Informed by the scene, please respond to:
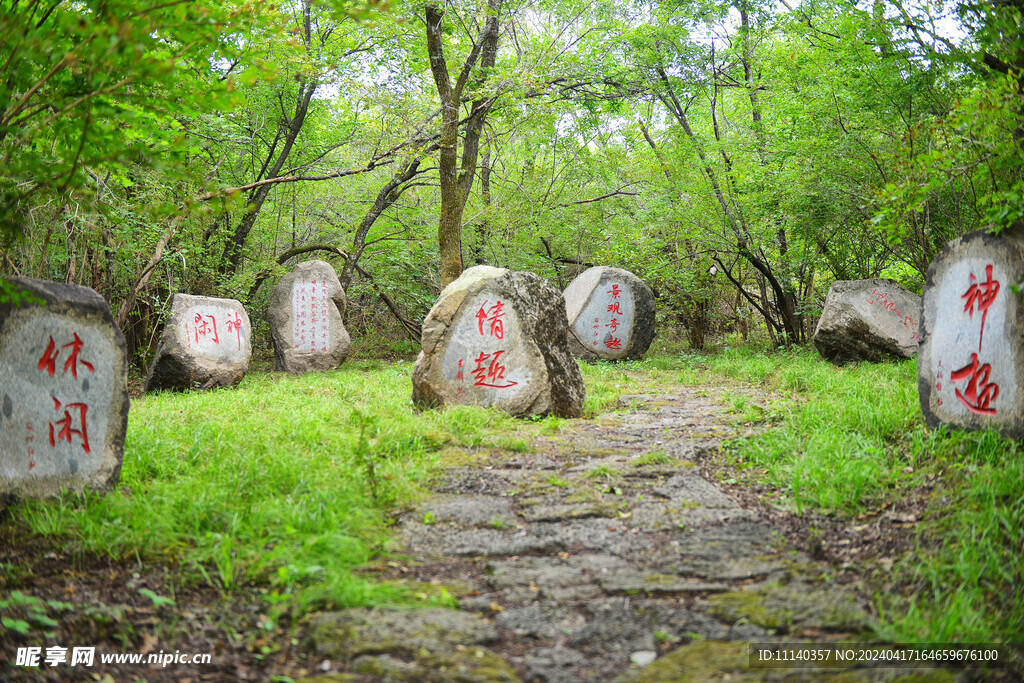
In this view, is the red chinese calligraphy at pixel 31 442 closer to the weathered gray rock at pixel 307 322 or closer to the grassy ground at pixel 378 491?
the grassy ground at pixel 378 491

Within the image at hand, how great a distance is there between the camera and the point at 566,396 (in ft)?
21.4

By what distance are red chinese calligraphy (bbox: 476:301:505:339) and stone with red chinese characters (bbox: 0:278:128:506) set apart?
3.21 m

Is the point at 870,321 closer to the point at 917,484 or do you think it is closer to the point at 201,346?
the point at 917,484

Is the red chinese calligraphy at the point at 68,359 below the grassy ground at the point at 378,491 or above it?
above

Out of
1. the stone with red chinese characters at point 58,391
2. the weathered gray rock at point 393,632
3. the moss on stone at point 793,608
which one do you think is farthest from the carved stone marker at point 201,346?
the moss on stone at point 793,608

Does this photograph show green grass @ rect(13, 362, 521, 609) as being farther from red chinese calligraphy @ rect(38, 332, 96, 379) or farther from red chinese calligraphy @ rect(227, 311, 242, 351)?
red chinese calligraphy @ rect(227, 311, 242, 351)

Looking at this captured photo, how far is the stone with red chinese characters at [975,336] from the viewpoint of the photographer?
3.82m

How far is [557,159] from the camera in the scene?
43.9ft

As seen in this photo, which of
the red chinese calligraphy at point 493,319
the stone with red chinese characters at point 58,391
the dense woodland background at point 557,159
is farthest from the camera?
the red chinese calligraphy at point 493,319

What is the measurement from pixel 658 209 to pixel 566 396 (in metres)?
6.33

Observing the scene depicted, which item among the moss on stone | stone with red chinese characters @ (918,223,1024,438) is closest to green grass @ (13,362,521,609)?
the moss on stone

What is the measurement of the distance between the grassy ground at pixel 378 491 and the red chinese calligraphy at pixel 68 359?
723 millimetres

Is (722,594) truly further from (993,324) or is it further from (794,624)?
(993,324)

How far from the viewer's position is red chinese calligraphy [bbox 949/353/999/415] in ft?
12.9
